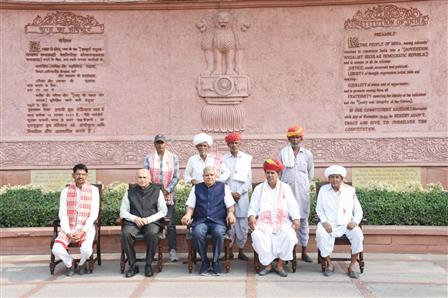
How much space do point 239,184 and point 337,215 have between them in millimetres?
1296

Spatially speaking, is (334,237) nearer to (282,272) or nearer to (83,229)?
(282,272)

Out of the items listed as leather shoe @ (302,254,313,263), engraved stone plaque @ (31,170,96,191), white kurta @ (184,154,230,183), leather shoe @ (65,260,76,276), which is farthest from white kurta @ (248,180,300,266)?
engraved stone plaque @ (31,170,96,191)

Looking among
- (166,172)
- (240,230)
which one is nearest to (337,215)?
(240,230)

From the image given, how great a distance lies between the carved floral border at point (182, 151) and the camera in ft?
33.4

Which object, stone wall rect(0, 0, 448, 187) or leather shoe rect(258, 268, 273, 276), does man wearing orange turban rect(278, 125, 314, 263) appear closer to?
leather shoe rect(258, 268, 273, 276)

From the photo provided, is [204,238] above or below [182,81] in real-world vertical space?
below

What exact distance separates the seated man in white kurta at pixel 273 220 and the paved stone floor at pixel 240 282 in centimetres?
25

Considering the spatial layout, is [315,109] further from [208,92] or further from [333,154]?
[208,92]

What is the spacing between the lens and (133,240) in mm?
6281

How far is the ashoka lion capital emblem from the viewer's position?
10328 millimetres

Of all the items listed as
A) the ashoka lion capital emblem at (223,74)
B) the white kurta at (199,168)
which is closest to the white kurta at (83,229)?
the white kurta at (199,168)

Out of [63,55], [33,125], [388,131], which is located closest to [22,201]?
[33,125]

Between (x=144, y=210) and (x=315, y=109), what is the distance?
5.03 meters

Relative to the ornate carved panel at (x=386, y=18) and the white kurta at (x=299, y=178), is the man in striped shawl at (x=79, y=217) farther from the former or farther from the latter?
the ornate carved panel at (x=386, y=18)
